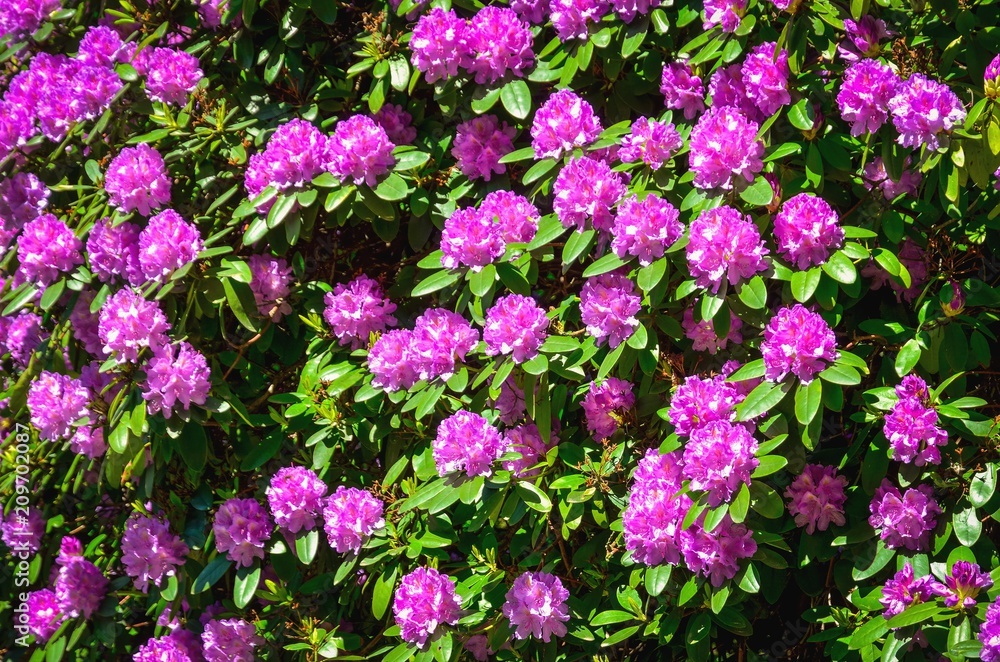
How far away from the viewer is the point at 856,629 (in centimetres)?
191

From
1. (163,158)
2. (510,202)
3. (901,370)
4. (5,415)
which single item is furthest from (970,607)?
(5,415)

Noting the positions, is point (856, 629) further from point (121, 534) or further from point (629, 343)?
point (121, 534)

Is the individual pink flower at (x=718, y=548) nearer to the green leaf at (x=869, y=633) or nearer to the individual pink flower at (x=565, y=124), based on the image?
the green leaf at (x=869, y=633)

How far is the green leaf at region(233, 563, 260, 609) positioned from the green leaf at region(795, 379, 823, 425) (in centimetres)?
121

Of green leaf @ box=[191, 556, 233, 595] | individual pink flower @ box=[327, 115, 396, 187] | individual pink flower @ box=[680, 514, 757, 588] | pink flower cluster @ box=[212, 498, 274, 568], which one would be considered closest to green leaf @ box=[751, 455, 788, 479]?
individual pink flower @ box=[680, 514, 757, 588]

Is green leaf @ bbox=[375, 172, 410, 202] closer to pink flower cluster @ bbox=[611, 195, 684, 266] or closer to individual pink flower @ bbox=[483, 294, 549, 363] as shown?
individual pink flower @ bbox=[483, 294, 549, 363]

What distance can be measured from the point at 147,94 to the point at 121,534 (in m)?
1.08

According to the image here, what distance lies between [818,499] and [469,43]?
116cm

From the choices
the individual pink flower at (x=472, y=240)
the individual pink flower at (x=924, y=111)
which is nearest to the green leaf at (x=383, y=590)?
the individual pink flower at (x=472, y=240)

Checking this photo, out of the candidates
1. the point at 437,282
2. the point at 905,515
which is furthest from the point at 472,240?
the point at 905,515

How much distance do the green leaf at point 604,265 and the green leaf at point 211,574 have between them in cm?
105

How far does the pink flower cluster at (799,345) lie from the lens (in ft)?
5.74

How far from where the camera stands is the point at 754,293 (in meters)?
1.80

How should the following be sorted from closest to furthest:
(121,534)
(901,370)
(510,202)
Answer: (901,370) → (510,202) → (121,534)
